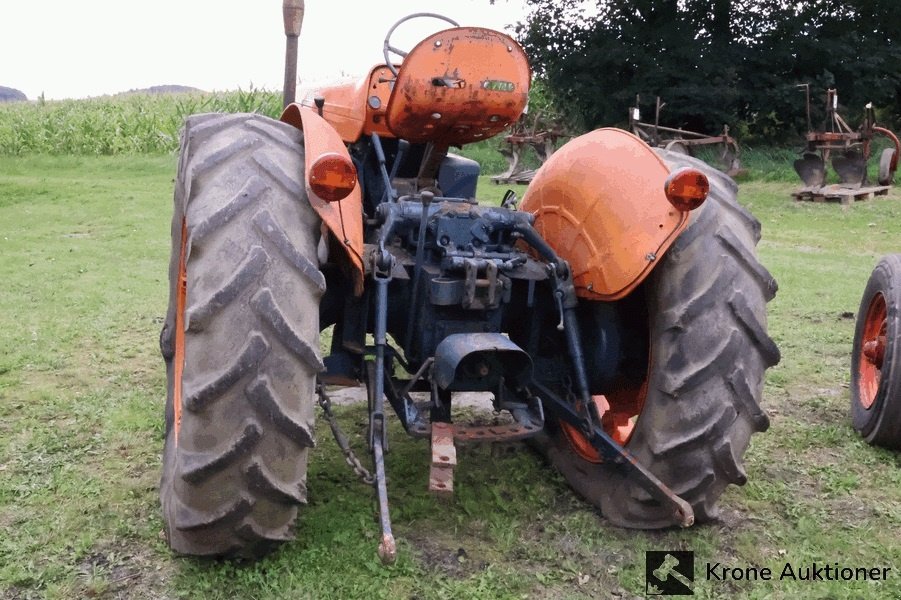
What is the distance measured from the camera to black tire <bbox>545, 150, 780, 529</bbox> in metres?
2.71

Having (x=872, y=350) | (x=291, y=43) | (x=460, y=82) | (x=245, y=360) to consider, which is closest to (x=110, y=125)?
(x=291, y=43)

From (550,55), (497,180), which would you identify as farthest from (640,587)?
(550,55)

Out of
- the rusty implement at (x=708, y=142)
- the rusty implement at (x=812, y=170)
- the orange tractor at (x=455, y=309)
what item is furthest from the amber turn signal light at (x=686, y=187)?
the rusty implement at (x=708, y=142)

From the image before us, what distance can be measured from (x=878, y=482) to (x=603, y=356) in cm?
143

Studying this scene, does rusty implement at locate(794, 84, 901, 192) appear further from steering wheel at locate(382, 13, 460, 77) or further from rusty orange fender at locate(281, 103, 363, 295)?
rusty orange fender at locate(281, 103, 363, 295)

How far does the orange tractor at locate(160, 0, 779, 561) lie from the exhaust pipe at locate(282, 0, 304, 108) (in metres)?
1.69

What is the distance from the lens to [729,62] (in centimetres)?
1991

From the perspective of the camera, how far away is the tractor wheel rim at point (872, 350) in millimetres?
4109

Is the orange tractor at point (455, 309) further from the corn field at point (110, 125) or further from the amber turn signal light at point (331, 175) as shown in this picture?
the corn field at point (110, 125)

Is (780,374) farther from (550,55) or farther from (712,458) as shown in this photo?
(550,55)

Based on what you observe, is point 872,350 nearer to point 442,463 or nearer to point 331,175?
point 442,463

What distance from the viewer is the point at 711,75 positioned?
19750 mm

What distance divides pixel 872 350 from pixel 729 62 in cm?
1732

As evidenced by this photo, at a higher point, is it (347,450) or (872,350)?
(872,350)
